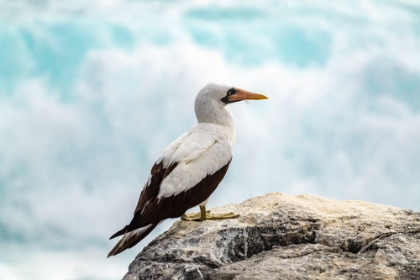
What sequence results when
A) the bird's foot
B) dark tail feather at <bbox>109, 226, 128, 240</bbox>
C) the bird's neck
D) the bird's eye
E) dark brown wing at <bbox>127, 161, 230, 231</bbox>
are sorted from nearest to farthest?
1. dark brown wing at <bbox>127, 161, 230, 231</bbox>
2. dark tail feather at <bbox>109, 226, 128, 240</bbox>
3. the bird's foot
4. the bird's neck
5. the bird's eye

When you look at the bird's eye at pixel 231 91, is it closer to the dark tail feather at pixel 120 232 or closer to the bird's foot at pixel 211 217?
the bird's foot at pixel 211 217

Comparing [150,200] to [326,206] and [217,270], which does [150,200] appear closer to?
[217,270]

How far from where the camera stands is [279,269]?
5.44m

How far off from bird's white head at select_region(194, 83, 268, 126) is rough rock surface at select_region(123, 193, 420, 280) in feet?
4.10

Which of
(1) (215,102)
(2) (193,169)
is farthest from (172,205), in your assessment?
(1) (215,102)

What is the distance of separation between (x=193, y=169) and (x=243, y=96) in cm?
141

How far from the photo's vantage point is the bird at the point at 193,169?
662cm

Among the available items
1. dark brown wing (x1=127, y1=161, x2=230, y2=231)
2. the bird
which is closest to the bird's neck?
the bird

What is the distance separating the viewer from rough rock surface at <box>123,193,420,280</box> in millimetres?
5457

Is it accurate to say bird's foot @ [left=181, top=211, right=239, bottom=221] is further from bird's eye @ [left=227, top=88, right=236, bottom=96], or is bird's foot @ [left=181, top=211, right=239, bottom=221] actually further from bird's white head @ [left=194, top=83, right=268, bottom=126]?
bird's eye @ [left=227, top=88, right=236, bottom=96]

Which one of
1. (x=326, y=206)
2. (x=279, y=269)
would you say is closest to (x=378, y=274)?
(x=279, y=269)

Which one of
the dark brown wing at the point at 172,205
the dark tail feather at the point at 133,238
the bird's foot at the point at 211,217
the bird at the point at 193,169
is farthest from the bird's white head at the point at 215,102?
the dark tail feather at the point at 133,238

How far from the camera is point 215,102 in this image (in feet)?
24.6

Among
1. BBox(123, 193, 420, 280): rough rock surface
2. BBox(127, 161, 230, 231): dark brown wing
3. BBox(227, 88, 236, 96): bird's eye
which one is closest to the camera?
BBox(123, 193, 420, 280): rough rock surface
